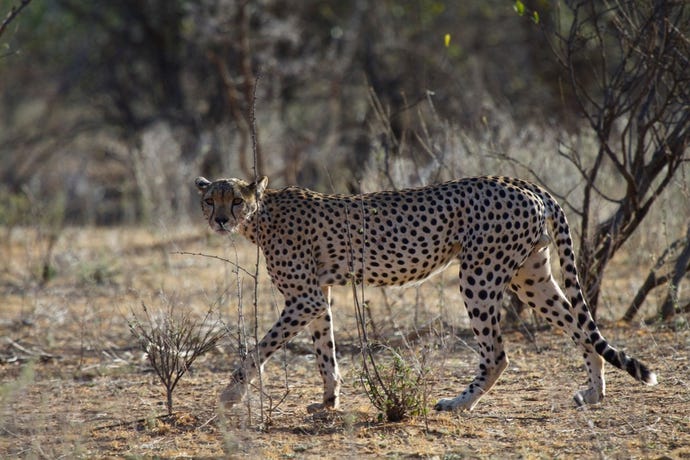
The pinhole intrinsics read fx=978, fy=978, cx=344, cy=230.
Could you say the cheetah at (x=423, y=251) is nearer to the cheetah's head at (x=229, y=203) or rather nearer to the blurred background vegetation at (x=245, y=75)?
the cheetah's head at (x=229, y=203)

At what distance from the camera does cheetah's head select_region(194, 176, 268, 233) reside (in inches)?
201

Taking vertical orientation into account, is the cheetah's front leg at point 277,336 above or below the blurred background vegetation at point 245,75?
below

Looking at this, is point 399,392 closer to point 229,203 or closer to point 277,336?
point 277,336

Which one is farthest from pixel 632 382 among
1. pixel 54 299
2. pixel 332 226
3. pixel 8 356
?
pixel 54 299

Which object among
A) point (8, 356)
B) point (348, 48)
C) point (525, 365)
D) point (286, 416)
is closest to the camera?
point (286, 416)

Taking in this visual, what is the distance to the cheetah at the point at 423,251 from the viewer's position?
509 cm

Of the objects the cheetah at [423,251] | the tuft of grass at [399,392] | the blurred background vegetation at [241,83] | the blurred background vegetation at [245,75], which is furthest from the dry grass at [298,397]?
the blurred background vegetation at [245,75]

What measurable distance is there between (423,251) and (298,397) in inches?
47.2

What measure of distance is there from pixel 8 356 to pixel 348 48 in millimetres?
9762

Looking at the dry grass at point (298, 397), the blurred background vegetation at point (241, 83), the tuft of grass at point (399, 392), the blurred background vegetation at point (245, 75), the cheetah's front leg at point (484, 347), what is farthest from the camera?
the blurred background vegetation at point (245, 75)

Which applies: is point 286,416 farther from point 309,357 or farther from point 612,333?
point 612,333

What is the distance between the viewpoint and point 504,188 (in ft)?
16.9

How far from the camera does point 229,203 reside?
5148 millimetres

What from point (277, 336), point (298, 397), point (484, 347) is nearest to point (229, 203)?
point (277, 336)
